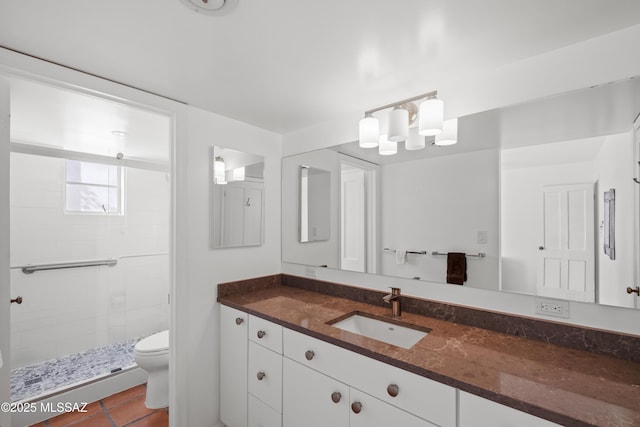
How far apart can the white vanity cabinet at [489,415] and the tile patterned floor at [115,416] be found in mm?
2094

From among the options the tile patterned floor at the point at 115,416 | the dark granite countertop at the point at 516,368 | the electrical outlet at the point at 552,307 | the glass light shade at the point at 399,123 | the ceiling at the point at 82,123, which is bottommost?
the tile patterned floor at the point at 115,416

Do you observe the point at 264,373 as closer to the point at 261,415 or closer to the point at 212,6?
the point at 261,415

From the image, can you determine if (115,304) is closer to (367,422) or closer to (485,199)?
(367,422)

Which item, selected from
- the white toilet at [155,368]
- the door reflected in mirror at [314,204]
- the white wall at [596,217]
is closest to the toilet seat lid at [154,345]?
the white toilet at [155,368]

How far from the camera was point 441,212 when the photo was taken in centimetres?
172

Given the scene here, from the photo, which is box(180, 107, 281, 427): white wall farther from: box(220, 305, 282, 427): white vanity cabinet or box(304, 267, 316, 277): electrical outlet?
box(304, 267, 316, 277): electrical outlet

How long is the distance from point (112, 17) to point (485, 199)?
183 cm

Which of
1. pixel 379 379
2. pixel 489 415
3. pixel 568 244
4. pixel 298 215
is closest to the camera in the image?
pixel 489 415

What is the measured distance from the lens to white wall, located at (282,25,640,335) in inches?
46.2

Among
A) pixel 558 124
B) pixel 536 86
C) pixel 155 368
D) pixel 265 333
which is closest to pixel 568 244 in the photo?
pixel 558 124

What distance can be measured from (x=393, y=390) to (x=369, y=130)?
1.31 m

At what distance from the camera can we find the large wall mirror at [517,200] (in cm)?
123

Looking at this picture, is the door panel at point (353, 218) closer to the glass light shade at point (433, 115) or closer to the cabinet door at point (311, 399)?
the glass light shade at point (433, 115)

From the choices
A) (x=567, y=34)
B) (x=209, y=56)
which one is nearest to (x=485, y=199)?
(x=567, y=34)
